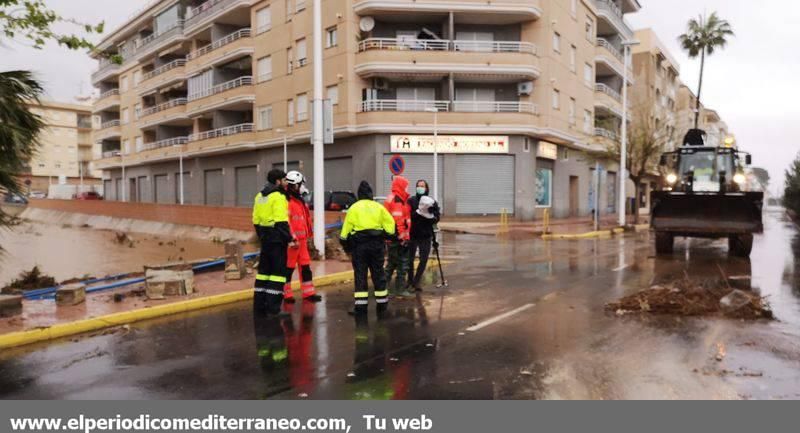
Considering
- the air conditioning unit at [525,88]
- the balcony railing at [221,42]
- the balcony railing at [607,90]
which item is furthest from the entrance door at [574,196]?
the balcony railing at [221,42]

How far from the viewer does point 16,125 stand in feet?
23.1

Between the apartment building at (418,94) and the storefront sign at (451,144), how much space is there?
2.0 inches

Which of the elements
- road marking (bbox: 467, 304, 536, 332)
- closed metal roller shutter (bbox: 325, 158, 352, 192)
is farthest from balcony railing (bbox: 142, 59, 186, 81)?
road marking (bbox: 467, 304, 536, 332)

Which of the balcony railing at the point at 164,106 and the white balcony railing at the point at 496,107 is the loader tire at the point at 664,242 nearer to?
the white balcony railing at the point at 496,107

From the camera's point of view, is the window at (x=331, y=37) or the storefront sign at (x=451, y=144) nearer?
the storefront sign at (x=451, y=144)

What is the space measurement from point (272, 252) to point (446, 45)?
24.3m

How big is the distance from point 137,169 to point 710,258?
50.3 metres

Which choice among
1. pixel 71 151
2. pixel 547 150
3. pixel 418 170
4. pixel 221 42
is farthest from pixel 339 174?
pixel 71 151

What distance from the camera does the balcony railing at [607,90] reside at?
129ft

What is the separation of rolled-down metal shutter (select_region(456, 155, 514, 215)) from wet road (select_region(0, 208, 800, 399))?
69.1 feet
